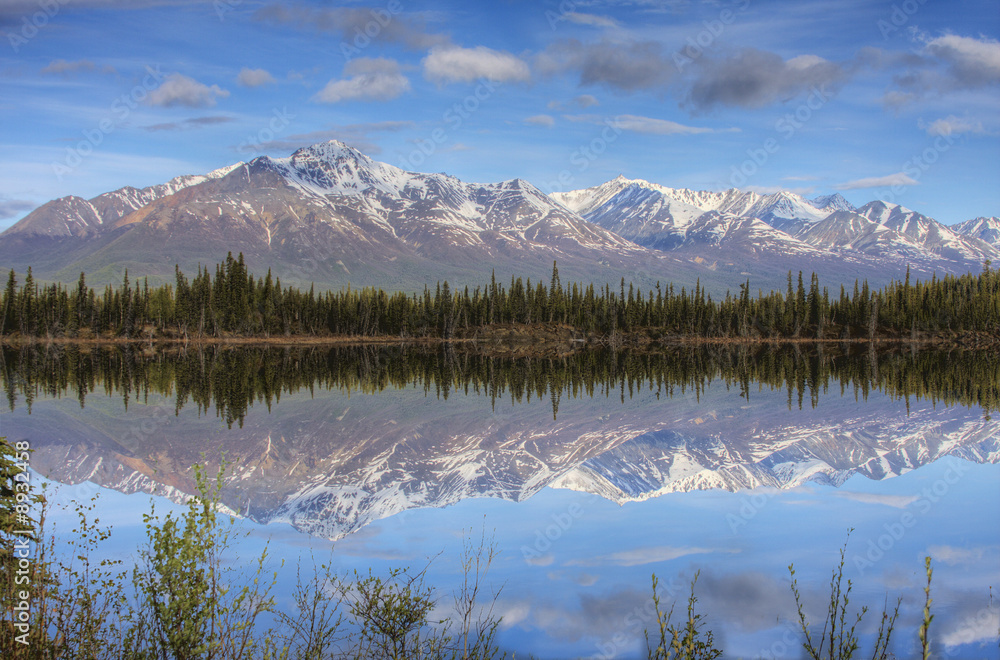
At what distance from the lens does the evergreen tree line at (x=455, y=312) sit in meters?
152

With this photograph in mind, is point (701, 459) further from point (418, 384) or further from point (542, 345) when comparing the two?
point (542, 345)

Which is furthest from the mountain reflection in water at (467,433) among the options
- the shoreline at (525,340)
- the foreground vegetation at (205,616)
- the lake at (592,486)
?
the shoreline at (525,340)

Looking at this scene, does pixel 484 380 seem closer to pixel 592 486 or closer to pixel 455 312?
pixel 592 486

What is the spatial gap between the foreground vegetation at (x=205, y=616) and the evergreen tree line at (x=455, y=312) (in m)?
140

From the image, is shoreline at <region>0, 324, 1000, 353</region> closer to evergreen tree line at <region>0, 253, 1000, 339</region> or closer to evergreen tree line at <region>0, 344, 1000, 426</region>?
evergreen tree line at <region>0, 253, 1000, 339</region>

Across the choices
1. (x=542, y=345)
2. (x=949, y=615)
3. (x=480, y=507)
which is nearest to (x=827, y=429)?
(x=480, y=507)

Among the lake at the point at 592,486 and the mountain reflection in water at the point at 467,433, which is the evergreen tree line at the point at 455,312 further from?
the lake at the point at 592,486

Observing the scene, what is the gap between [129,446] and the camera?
32062 mm

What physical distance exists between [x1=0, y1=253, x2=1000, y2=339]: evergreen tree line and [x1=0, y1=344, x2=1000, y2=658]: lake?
337 ft

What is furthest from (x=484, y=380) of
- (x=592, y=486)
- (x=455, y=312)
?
(x=455, y=312)

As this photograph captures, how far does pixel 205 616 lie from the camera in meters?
9.70

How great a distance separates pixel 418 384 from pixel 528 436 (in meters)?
27.5

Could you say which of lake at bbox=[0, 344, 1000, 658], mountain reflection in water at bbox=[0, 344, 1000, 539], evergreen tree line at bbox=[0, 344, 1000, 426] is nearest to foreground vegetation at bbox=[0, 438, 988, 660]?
lake at bbox=[0, 344, 1000, 658]

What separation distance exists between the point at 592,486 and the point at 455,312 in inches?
6025
